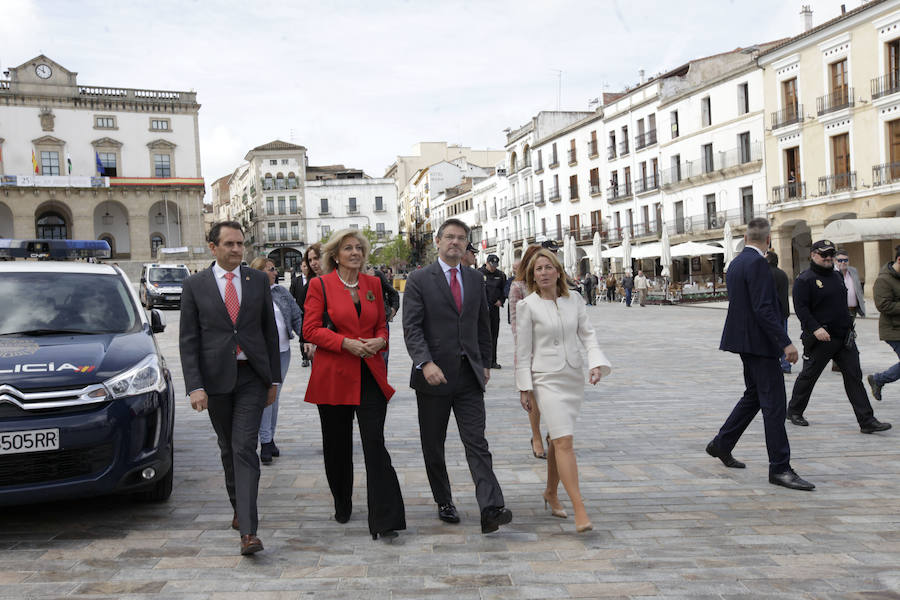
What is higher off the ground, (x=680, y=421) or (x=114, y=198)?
(x=114, y=198)

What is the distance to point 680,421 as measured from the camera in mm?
7977

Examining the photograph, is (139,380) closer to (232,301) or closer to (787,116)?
(232,301)

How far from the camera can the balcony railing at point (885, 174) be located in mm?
30094

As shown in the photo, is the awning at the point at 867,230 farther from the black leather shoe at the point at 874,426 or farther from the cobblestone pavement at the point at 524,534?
the black leather shoe at the point at 874,426

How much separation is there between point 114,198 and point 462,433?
214ft

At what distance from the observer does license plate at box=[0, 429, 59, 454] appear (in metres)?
4.42

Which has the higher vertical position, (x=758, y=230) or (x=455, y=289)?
(x=758, y=230)

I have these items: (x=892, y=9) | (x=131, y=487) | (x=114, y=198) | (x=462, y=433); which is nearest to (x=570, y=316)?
(x=462, y=433)

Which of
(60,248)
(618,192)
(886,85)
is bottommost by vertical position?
(60,248)

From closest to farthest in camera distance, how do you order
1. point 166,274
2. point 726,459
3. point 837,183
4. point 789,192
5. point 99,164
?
point 726,459 < point 837,183 < point 166,274 < point 789,192 < point 99,164

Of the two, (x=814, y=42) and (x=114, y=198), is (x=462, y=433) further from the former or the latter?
(x=114, y=198)

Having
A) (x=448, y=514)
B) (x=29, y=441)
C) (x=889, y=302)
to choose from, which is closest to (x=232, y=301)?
(x=29, y=441)

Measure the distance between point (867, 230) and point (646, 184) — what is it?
82.6 ft

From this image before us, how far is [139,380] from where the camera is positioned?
492 cm
